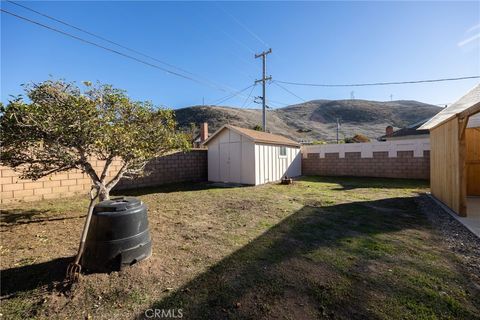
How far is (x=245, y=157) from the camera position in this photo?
1114 cm

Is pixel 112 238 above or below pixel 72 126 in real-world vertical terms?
below

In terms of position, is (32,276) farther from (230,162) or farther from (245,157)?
(230,162)

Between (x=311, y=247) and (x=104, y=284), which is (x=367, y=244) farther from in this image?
(x=104, y=284)

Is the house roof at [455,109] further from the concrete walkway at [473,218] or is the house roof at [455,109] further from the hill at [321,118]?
the hill at [321,118]

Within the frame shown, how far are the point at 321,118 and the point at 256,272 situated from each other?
8025 centimetres

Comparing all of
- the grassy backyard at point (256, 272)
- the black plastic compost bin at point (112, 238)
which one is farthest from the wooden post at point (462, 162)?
the black plastic compost bin at point (112, 238)

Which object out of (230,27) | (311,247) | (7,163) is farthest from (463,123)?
(230,27)

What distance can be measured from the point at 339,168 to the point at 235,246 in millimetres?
12571

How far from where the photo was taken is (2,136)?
3822 mm

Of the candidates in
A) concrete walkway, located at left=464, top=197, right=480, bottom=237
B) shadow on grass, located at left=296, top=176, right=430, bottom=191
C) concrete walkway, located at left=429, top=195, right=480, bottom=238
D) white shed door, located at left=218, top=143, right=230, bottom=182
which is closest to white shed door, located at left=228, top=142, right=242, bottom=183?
white shed door, located at left=218, top=143, right=230, bottom=182

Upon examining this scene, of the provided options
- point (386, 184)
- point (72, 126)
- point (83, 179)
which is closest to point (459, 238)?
point (72, 126)

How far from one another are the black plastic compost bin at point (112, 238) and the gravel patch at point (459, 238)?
13.4 feet

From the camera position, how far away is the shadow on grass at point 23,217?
4.96m

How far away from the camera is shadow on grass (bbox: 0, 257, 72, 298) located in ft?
8.25
